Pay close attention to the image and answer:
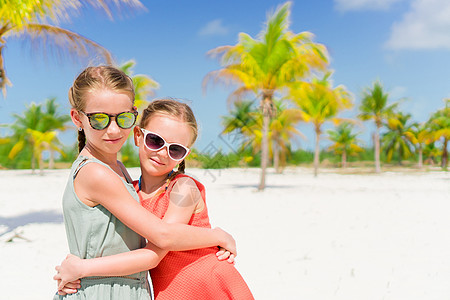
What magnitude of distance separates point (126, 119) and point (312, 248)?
16.7 feet

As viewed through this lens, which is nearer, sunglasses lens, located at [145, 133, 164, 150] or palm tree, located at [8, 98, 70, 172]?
sunglasses lens, located at [145, 133, 164, 150]

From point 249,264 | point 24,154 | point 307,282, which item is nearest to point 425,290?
point 307,282

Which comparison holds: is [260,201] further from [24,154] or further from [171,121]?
[24,154]

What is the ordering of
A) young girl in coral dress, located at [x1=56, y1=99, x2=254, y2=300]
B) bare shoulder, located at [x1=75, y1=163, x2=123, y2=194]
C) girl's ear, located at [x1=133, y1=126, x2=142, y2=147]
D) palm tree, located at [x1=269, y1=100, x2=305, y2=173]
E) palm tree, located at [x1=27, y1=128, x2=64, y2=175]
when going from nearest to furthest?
bare shoulder, located at [x1=75, y1=163, x2=123, y2=194] < young girl in coral dress, located at [x1=56, y1=99, x2=254, y2=300] < girl's ear, located at [x1=133, y1=126, x2=142, y2=147] < palm tree, located at [x1=27, y1=128, x2=64, y2=175] < palm tree, located at [x1=269, y1=100, x2=305, y2=173]

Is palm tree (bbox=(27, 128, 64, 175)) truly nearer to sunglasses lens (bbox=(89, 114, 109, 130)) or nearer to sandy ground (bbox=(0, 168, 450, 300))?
sandy ground (bbox=(0, 168, 450, 300))

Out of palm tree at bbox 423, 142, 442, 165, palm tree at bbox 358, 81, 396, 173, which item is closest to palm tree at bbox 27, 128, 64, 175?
palm tree at bbox 358, 81, 396, 173

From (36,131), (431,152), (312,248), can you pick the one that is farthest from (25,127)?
(431,152)

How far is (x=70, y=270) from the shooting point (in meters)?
1.21

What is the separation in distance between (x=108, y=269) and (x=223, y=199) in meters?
10.7

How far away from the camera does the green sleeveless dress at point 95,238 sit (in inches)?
48.6

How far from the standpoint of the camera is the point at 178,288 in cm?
131

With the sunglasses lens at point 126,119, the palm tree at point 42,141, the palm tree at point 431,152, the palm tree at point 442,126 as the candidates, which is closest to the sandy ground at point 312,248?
the sunglasses lens at point 126,119

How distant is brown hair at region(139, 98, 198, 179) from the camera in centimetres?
139

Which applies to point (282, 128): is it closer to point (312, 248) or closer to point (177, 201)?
point (312, 248)
